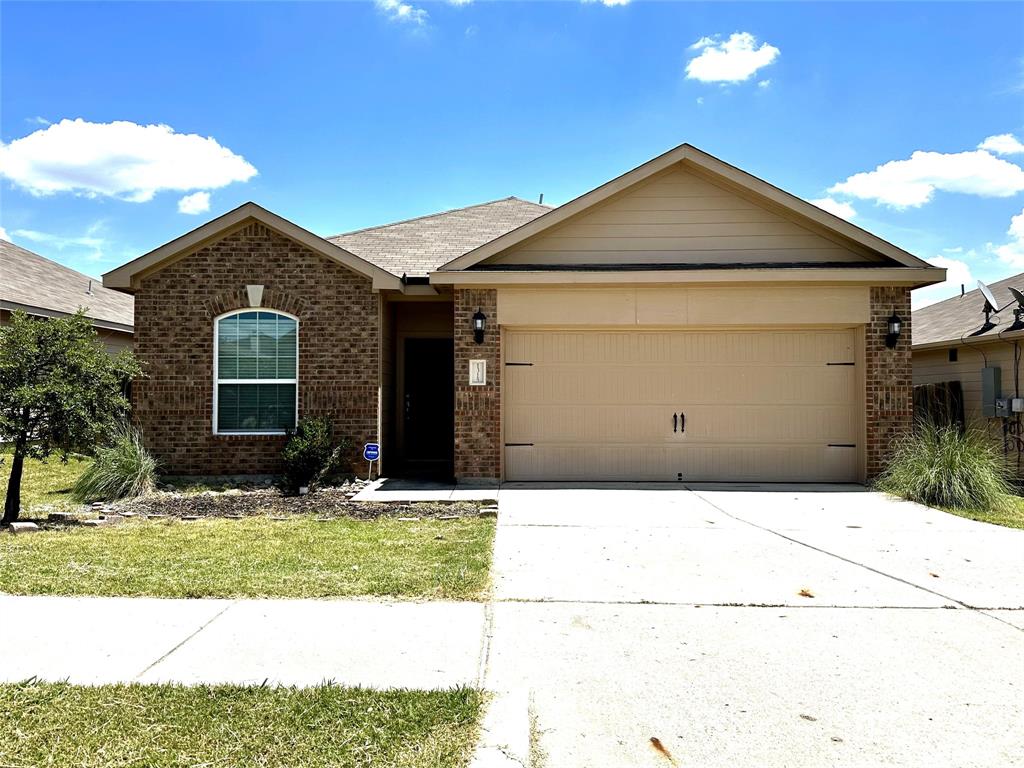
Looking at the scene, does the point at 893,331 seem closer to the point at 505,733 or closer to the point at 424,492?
the point at 424,492

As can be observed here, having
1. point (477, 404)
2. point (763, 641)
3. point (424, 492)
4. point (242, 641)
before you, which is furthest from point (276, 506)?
point (763, 641)

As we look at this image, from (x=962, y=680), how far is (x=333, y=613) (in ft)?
11.8

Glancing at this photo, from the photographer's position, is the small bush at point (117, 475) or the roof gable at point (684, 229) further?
the roof gable at point (684, 229)

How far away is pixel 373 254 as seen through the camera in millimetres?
12094

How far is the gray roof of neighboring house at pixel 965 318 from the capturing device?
12.4m

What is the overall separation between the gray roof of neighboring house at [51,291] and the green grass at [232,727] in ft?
40.3

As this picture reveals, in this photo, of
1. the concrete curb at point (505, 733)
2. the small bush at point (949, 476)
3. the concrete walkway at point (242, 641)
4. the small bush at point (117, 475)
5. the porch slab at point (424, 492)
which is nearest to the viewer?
the concrete curb at point (505, 733)

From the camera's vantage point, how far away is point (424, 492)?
945 centimetres

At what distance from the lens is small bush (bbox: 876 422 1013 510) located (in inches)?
346

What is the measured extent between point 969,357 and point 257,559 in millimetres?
13185

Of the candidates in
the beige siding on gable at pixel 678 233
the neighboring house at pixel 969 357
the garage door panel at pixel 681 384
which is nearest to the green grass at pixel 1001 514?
the garage door panel at pixel 681 384

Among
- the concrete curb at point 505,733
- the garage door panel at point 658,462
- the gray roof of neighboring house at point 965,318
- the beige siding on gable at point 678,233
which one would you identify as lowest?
the concrete curb at point 505,733

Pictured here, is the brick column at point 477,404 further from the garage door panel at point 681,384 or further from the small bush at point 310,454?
the small bush at point 310,454

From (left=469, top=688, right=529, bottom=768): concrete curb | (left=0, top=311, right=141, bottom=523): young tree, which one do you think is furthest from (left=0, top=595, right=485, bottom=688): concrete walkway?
(left=0, top=311, right=141, bottom=523): young tree
